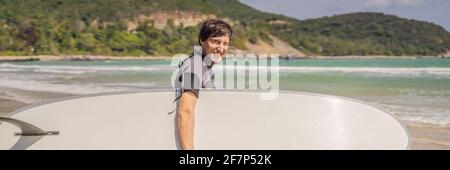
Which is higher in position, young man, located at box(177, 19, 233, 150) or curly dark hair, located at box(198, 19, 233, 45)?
curly dark hair, located at box(198, 19, 233, 45)

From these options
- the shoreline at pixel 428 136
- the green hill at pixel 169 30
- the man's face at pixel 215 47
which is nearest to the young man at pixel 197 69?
the man's face at pixel 215 47

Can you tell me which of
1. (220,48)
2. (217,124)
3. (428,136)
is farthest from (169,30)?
(220,48)

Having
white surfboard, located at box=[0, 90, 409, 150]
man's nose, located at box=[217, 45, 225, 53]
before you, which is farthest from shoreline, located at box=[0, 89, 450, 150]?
man's nose, located at box=[217, 45, 225, 53]

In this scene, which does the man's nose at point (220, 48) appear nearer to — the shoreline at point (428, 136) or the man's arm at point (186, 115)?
the man's arm at point (186, 115)

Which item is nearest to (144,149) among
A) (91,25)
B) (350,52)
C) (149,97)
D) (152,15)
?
(149,97)

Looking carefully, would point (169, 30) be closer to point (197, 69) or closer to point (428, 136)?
point (428, 136)

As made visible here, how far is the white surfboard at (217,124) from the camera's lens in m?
2.37

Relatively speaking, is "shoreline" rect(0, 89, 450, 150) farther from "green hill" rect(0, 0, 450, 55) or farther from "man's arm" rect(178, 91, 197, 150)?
"green hill" rect(0, 0, 450, 55)

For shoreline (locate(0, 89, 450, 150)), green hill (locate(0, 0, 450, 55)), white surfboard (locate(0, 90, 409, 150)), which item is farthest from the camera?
green hill (locate(0, 0, 450, 55))

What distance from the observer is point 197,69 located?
177cm

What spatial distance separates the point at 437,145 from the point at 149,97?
4241mm

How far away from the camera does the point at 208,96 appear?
240 cm

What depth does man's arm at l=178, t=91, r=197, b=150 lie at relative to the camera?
1.75 metres
